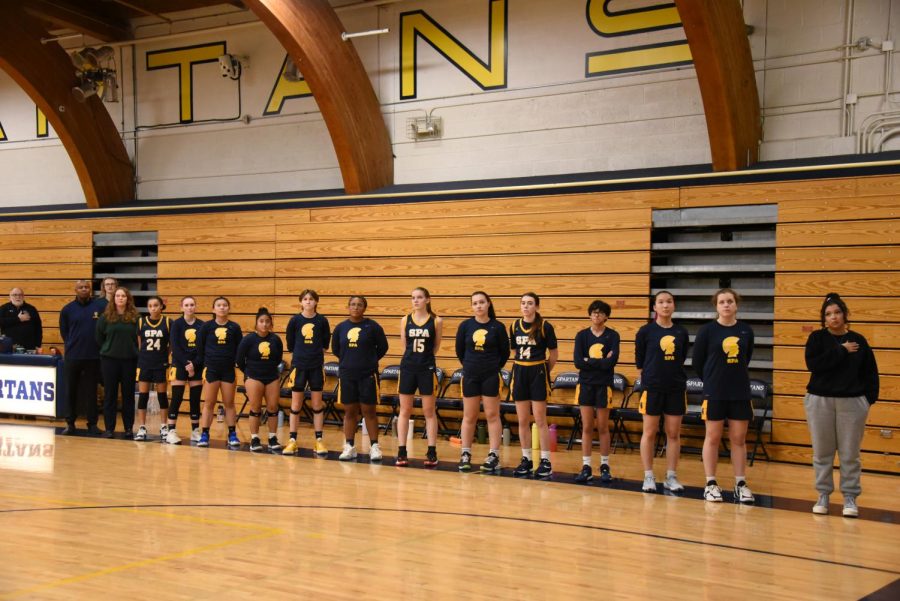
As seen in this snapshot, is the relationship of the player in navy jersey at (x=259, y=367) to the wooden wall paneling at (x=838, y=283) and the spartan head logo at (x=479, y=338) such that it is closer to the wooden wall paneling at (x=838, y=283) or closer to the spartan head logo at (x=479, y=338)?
the spartan head logo at (x=479, y=338)

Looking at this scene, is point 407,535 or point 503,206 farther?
point 503,206

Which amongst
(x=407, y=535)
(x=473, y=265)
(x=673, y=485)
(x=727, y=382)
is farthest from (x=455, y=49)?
(x=407, y=535)

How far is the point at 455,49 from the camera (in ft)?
40.6

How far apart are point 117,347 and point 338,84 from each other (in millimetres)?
4358

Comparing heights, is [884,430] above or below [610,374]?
below

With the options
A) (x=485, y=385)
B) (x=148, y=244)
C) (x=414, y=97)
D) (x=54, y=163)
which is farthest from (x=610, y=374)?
(x=54, y=163)

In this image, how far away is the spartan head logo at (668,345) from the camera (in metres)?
7.85

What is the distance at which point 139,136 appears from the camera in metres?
15.1

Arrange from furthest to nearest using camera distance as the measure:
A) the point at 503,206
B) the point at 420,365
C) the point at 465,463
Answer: the point at 503,206, the point at 420,365, the point at 465,463

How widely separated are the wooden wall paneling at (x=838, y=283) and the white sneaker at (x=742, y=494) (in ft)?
9.86

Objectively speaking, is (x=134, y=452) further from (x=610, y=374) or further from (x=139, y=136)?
(x=139, y=136)

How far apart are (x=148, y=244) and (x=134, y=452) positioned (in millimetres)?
5434

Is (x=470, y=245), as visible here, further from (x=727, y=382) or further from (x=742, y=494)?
(x=742, y=494)

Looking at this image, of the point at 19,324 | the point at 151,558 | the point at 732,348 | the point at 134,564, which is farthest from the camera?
the point at 19,324
